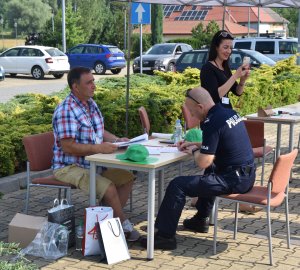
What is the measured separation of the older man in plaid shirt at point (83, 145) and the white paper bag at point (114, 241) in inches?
13.2

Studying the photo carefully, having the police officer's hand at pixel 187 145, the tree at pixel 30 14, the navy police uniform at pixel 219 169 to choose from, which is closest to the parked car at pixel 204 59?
the police officer's hand at pixel 187 145

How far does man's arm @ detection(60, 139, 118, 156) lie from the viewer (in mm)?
5328

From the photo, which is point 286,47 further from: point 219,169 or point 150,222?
point 150,222

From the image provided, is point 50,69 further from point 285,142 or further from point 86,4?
point 86,4

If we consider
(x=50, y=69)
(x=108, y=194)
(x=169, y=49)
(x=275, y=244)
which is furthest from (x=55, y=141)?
(x=169, y=49)

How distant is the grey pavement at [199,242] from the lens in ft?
16.4

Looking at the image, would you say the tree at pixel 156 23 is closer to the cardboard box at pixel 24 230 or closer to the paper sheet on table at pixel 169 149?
the paper sheet on table at pixel 169 149

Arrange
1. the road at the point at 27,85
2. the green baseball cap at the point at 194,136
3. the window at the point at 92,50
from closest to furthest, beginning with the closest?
the green baseball cap at the point at 194,136
the road at the point at 27,85
the window at the point at 92,50

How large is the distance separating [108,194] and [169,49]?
24128 millimetres

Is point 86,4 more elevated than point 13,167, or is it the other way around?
point 86,4

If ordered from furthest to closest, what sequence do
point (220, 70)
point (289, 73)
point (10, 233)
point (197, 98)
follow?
point (289, 73) → point (220, 70) → point (10, 233) → point (197, 98)

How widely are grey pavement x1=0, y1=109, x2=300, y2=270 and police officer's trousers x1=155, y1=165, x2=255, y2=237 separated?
29 centimetres

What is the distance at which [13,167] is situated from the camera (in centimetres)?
752

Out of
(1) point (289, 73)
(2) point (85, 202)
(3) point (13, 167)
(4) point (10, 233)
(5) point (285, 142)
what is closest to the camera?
(4) point (10, 233)
